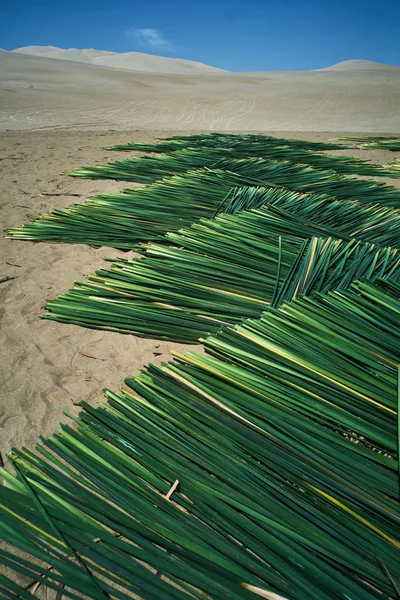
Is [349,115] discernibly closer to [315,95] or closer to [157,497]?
[315,95]

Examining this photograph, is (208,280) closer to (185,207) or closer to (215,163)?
(185,207)

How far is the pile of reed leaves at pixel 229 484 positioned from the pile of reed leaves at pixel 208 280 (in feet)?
0.86

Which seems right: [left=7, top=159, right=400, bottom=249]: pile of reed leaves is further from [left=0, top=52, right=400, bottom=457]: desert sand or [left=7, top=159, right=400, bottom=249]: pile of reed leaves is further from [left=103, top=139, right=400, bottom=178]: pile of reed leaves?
[left=103, top=139, right=400, bottom=178]: pile of reed leaves

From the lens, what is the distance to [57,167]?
3.81 m

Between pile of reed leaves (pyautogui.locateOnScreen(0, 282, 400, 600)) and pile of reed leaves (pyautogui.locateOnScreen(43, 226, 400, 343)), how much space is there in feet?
0.86

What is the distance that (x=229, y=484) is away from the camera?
829 mm

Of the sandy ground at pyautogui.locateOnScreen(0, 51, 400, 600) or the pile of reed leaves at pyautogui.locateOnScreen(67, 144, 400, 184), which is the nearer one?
the sandy ground at pyautogui.locateOnScreen(0, 51, 400, 600)

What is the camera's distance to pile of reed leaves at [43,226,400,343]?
1.43 meters

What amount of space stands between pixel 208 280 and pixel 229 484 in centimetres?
89

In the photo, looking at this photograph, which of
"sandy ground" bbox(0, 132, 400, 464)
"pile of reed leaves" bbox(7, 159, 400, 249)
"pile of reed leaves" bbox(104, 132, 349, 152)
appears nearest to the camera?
"sandy ground" bbox(0, 132, 400, 464)

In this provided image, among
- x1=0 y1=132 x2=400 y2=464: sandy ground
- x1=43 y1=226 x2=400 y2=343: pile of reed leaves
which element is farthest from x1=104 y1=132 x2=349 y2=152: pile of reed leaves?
x1=43 y1=226 x2=400 y2=343: pile of reed leaves

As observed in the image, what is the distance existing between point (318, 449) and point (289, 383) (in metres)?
0.20

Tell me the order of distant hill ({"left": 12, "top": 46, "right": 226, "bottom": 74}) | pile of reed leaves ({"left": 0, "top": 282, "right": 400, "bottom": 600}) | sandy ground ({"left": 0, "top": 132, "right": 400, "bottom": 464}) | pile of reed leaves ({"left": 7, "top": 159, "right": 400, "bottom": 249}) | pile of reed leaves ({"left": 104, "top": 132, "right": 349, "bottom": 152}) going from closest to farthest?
pile of reed leaves ({"left": 0, "top": 282, "right": 400, "bottom": 600}) → sandy ground ({"left": 0, "top": 132, "right": 400, "bottom": 464}) → pile of reed leaves ({"left": 7, "top": 159, "right": 400, "bottom": 249}) → pile of reed leaves ({"left": 104, "top": 132, "right": 349, "bottom": 152}) → distant hill ({"left": 12, "top": 46, "right": 226, "bottom": 74})

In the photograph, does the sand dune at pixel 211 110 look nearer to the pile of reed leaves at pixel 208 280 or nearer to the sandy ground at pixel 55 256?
the sandy ground at pixel 55 256
